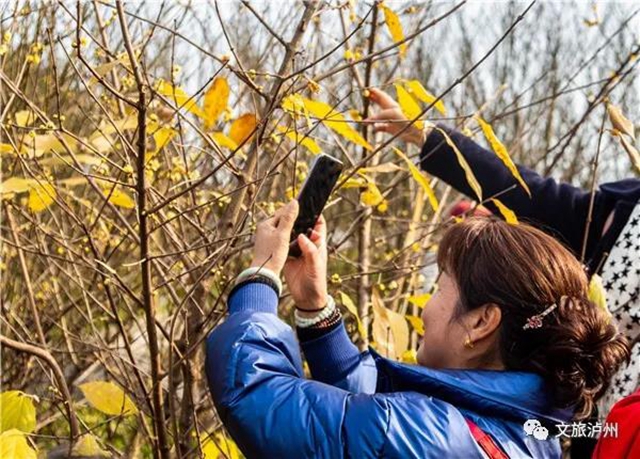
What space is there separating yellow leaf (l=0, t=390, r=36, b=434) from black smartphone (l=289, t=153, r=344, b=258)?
0.58 m

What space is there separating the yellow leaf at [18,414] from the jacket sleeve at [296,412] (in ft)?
1.31

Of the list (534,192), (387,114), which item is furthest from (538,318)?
(534,192)

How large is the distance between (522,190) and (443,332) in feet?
3.78

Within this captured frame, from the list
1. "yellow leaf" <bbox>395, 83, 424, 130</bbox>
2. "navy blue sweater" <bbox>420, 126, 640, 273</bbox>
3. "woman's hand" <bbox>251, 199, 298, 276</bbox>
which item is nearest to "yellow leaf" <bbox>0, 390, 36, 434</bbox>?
"woman's hand" <bbox>251, 199, 298, 276</bbox>

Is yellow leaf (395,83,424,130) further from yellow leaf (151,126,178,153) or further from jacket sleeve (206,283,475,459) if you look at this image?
jacket sleeve (206,283,475,459)

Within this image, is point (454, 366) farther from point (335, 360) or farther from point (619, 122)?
point (619, 122)

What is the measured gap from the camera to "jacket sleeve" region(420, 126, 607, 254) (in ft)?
9.00

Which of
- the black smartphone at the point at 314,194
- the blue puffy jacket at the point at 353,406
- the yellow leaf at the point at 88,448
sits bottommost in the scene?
the yellow leaf at the point at 88,448

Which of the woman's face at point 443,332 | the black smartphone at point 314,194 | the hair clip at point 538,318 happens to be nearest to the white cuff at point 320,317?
the black smartphone at point 314,194

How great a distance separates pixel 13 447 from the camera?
5.34 feet

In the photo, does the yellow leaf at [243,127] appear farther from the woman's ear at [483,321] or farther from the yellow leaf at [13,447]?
the yellow leaf at [13,447]

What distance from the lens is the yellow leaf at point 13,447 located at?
1.62 m

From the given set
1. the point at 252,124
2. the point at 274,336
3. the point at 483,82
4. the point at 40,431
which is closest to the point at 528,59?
the point at 483,82

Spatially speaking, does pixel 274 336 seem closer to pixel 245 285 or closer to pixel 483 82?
pixel 245 285
